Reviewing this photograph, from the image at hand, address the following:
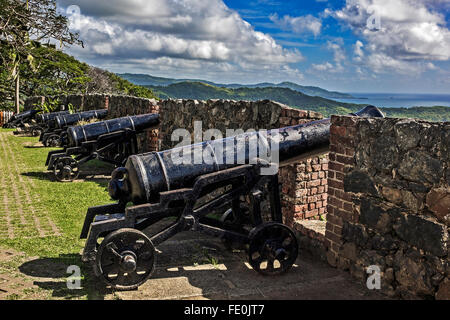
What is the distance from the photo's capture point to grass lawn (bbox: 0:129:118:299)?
15.9ft

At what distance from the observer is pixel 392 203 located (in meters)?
4.06

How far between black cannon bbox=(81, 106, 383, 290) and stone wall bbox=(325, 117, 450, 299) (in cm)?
51

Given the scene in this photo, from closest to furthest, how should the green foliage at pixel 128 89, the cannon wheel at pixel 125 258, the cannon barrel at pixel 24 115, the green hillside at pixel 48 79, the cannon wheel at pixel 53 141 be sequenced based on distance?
the cannon wheel at pixel 125 258 → the cannon wheel at pixel 53 141 → the cannon barrel at pixel 24 115 → the green hillside at pixel 48 79 → the green foliage at pixel 128 89

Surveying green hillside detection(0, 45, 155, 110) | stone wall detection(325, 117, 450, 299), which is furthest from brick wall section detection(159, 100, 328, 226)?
green hillside detection(0, 45, 155, 110)

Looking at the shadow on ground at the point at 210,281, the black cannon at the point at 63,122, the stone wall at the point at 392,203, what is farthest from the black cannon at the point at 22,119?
the stone wall at the point at 392,203

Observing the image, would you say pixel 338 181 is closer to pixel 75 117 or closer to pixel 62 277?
pixel 62 277

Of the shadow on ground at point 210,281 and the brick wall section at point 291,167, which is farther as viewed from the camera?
the brick wall section at point 291,167

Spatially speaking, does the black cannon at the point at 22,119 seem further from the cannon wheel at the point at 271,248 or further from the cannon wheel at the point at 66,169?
the cannon wheel at the point at 271,248

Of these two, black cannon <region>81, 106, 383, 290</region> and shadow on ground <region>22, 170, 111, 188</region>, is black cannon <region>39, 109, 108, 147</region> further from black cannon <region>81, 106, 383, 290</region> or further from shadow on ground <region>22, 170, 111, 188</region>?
black cannon <region>81, 106, 383, 290</region>

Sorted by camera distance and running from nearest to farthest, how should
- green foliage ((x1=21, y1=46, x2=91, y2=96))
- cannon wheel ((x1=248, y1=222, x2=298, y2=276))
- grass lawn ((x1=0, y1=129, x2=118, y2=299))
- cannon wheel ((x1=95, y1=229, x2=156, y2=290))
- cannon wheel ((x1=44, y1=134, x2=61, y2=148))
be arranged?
cannon wheel ((x1=95, y1=229, x2=156, y2=290)) < cannon wheel ((x1=248, y1=222, x2=298, y2=276)) < grass lawn ((x1=0, y1=129, x2=118, y2=299)) < cannon wheel ((x1=44, y1=134, x2=61, y2=148)) < green foliage ((x1=21, y1=46, x2=91, y2=96))

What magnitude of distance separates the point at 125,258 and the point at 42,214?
335 centimetres

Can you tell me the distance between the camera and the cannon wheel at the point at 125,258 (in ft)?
13.1

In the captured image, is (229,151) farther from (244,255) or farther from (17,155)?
(17,155)

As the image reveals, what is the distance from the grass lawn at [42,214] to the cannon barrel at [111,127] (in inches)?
39.6
